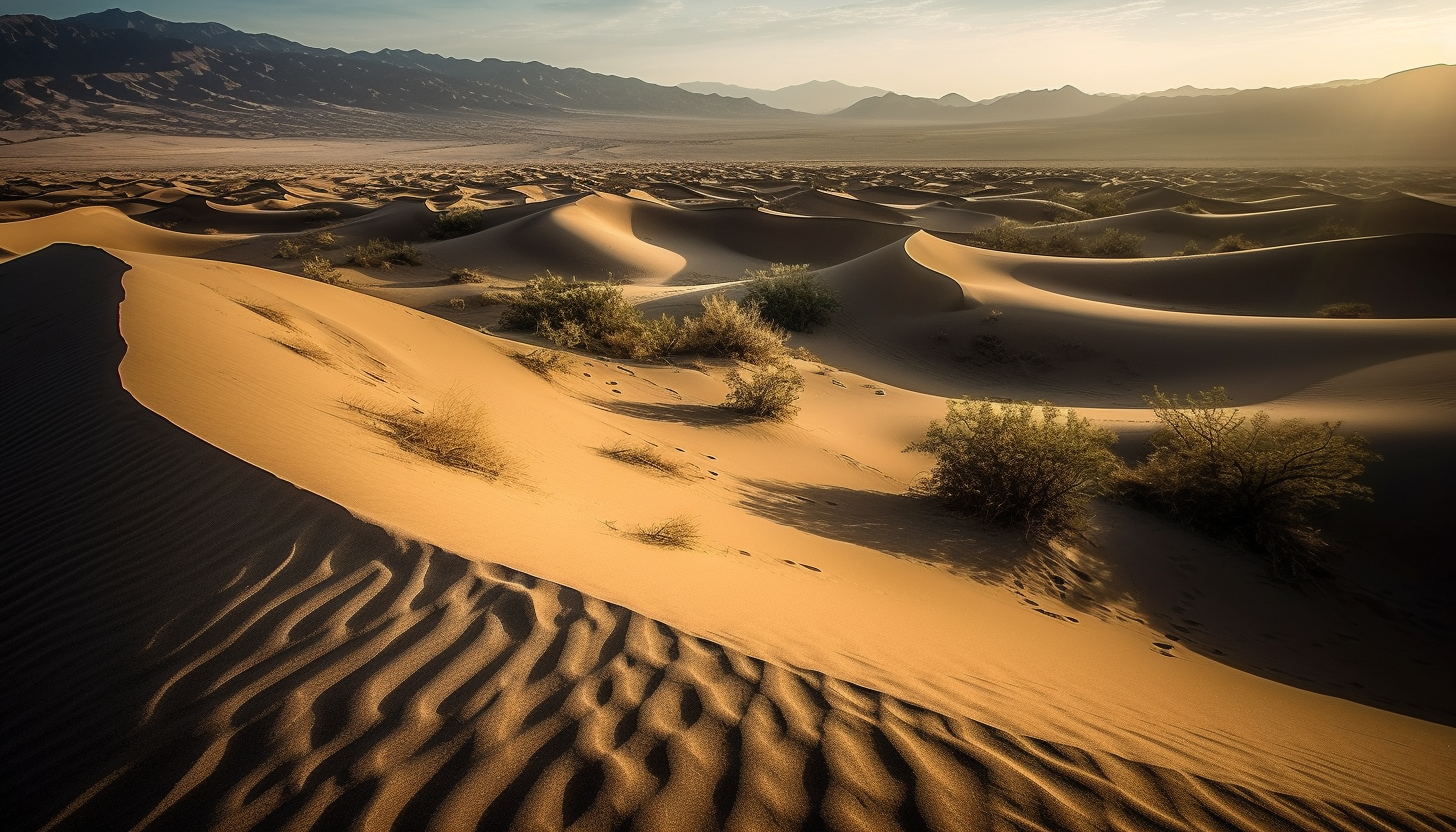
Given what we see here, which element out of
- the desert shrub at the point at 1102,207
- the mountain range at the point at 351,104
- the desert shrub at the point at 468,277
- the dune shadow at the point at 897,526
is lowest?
the dune shadow at the point at 897,526

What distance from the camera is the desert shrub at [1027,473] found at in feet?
21.7

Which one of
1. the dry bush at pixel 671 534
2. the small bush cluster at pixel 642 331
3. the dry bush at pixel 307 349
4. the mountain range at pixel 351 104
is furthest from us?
the mountain range at pixel 351 104

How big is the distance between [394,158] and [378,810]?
104863mm

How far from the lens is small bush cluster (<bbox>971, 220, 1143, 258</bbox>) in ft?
83.2

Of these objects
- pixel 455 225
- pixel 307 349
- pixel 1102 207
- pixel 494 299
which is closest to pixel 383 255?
pixel 455 225

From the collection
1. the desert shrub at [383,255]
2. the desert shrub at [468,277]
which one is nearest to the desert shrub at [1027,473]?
the desert shrub at [468,277]

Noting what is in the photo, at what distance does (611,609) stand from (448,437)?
305cm

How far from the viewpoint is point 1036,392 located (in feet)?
44.3

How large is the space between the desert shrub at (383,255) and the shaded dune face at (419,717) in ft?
67.6

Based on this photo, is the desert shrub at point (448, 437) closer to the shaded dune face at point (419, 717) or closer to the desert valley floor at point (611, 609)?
the desert valley floor at point (611, 609)

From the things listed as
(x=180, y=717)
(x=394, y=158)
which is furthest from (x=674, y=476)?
(x=394, y=158)

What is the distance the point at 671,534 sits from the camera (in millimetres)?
4973

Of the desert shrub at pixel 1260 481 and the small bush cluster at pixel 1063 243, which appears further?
the small bush cluster at pixel 1063 243

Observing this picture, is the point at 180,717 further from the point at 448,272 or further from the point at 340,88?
the point at 340,88
